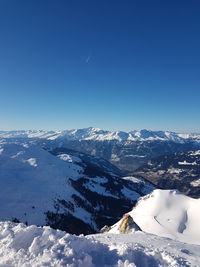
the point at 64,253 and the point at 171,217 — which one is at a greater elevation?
the point at 64,253

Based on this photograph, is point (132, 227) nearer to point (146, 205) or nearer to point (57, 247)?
point (57, 247)

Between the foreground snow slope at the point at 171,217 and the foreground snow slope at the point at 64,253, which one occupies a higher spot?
the foreground snow slope at the point at 64,253

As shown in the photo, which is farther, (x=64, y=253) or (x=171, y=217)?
(x=171, y=217)

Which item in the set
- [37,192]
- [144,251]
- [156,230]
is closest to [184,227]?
[156,230]

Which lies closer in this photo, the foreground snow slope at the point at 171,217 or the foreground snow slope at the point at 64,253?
the foreground snow slope at the point at 64,253

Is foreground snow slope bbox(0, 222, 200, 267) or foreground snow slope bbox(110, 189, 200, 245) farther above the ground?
foreground snow slope bbox(0, 222, 200, 267)

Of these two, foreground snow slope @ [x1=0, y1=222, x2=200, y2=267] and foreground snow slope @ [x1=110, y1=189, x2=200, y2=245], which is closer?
foreground snow slope @ [x1=0, y1=222, x2=200, y2=267]

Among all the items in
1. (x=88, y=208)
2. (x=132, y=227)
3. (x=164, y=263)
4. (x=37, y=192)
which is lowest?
(x=88, y=208)

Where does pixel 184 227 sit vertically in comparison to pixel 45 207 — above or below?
above
